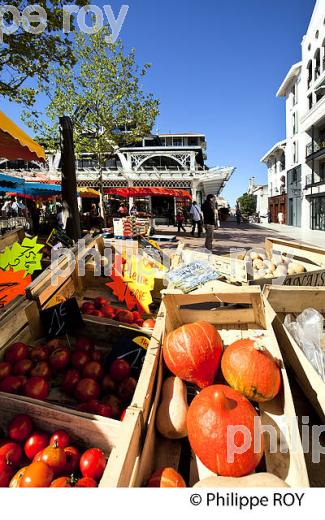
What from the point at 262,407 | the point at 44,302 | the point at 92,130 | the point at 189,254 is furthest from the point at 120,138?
the point at 262,407

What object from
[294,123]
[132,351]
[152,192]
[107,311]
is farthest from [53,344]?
[294,123]

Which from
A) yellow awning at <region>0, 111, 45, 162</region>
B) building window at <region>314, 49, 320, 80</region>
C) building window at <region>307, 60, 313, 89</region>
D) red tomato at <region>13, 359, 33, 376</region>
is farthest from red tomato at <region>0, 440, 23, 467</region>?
building window at <region>307, 60, 313, 89</region>

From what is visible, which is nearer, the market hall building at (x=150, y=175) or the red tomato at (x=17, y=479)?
the red tomato at (x=17, y=479)

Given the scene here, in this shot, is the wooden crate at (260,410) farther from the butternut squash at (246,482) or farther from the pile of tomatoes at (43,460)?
the pile of tomatoes at (43,460)

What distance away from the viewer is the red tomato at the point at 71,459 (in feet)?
4.20

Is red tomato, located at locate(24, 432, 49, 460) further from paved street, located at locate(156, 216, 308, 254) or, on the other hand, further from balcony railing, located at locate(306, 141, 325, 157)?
balcony railing, located at locate(306, 141, 325, 157)

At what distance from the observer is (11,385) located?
64.6 inches

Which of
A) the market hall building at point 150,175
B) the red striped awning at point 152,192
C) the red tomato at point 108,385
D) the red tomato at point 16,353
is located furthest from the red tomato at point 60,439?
the market hall building at point 150,175

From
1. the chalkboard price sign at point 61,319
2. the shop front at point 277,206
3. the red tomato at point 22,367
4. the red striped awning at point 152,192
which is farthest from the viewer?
the shop front at point 277,206

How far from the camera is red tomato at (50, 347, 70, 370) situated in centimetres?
192

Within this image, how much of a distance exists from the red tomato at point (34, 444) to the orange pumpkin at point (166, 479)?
489mm

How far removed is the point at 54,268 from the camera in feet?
8.71
